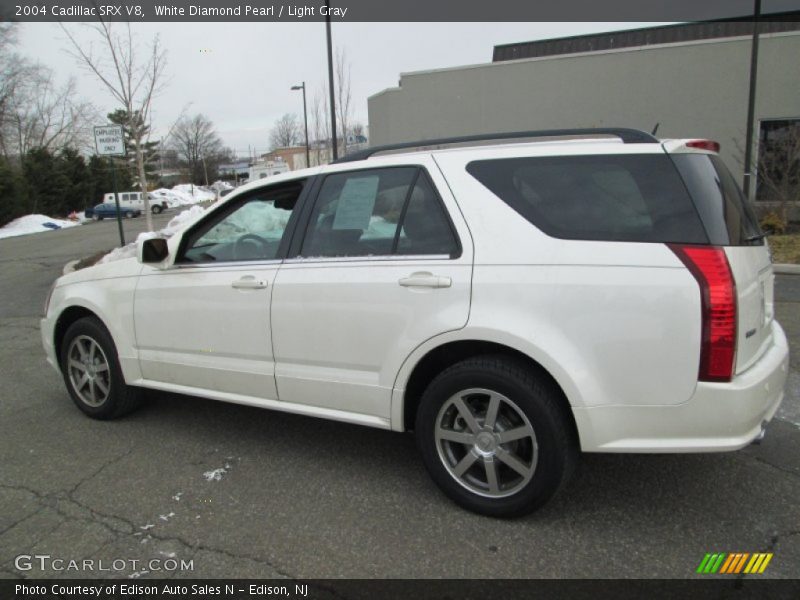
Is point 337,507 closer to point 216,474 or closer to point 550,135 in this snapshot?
point 216,474

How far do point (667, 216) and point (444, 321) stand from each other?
106 centimetres

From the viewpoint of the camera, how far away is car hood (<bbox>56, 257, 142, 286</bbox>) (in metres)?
3.96

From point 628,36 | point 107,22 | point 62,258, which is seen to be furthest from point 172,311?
point 628,36

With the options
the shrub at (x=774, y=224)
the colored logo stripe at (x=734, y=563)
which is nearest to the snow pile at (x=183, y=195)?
the shrub at (x=774, y=224)

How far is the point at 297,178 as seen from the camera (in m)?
3.46

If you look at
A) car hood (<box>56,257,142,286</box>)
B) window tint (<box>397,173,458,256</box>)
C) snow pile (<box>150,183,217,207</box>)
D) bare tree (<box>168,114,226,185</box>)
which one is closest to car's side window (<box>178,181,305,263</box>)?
car hood (<box>56,257,142,286</box>)

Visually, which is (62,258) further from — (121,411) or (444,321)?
(444,321)

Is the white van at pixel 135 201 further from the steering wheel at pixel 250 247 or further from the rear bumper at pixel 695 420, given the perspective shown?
the rear bumper at pixel 695 420

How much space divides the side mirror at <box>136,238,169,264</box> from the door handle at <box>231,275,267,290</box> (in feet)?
2.14

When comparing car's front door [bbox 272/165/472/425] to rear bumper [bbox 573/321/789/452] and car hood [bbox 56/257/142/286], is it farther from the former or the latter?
car hood [bbox 56/257/142/286]

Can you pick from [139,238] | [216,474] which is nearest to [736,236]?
[216,474]

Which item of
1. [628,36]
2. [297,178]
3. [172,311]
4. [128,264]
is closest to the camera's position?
[297,178]

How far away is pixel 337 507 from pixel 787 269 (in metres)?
8.94

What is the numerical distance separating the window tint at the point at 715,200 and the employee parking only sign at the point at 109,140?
1104 centimetres
